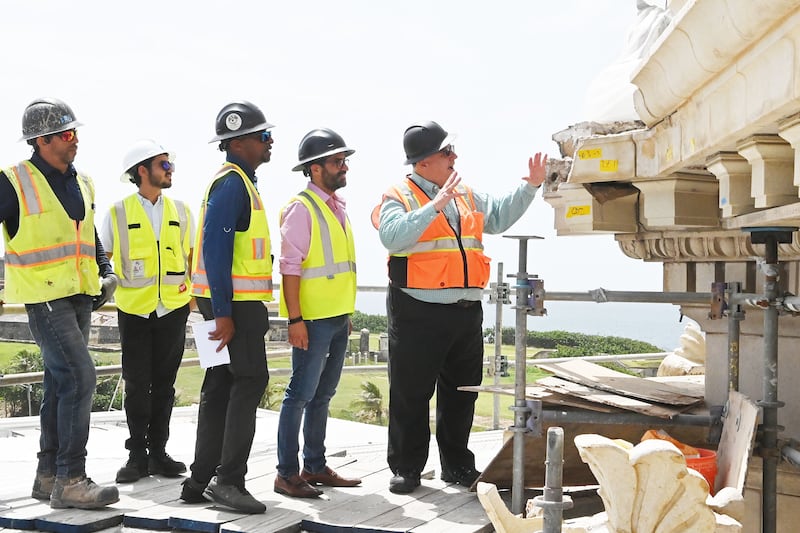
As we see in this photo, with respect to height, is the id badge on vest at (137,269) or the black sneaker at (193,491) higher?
the id badge on vest at (137,269)

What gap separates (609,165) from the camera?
12.3ft

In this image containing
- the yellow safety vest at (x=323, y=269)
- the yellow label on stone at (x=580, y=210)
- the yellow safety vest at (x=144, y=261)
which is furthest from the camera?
the yellow safety vest at (x=144, y=261)

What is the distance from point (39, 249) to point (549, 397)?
7.35 feet

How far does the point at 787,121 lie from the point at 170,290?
3192mm

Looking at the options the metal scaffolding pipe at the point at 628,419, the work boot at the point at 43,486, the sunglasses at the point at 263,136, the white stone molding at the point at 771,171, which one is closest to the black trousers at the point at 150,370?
the work boot at the point at 43,486

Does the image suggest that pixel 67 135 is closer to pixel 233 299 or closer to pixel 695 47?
pixel 233 299

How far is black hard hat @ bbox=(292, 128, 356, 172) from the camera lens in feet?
14.8

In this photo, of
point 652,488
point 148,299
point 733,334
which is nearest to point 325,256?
point 148,299

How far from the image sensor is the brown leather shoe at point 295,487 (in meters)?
4.34

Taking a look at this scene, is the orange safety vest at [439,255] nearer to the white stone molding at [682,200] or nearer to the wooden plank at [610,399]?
the wooden plank at [610,399]

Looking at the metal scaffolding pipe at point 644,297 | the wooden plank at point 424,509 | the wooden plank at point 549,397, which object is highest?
the metal scaffolding pipe at point 644,297

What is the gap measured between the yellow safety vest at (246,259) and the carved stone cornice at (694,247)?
1649 millimetres

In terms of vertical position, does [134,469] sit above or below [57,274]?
below

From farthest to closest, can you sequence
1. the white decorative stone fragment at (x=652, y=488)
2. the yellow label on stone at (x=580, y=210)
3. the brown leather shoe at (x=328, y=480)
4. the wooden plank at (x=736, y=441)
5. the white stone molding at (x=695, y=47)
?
the brown leather shoe at (x=328, y=480) → the yellow label on stone at (x=580, y=210) → the wooden plank at (x=736, y=441) → the white decorative stone fragment at (x=652, y=488) → the white stone molding at (x=695, y=47)
